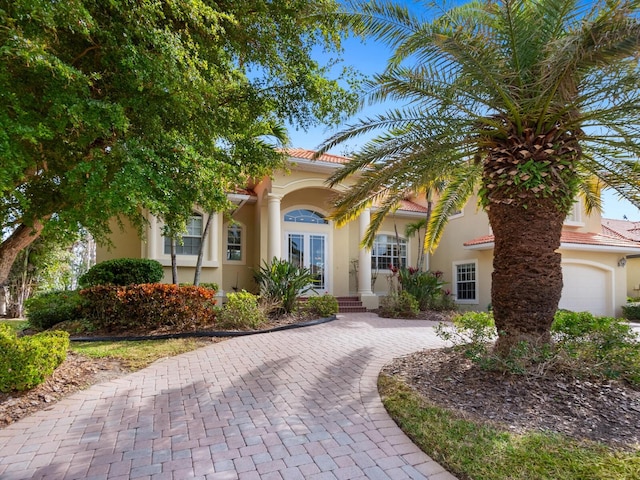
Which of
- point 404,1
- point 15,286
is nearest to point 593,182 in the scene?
point 404,1

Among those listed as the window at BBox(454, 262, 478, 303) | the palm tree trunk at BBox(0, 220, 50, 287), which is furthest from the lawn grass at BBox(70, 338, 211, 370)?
the window at BBox(454, 262, 478, 303)

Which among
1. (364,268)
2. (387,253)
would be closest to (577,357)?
(364,268)

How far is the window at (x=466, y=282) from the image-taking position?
55.7 feet

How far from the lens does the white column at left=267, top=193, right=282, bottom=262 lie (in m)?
14.6

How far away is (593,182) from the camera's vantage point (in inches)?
356

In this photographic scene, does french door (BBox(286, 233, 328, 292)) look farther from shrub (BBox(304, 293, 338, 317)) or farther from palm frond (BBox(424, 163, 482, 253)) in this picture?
palm frond (BBox(424, 163, 482, 253))

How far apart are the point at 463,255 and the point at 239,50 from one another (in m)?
14.1

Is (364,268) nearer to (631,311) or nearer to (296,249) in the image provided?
(296,249)

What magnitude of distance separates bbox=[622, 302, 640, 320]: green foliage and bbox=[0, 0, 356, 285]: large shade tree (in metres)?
16.9

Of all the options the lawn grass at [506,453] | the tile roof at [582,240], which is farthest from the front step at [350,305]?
the lawn grass at [506,453]

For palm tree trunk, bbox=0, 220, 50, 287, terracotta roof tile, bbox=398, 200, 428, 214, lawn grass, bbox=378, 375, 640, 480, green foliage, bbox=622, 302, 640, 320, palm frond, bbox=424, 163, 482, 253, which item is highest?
terracotta roof tile, bbox=398, 200, 428, 214

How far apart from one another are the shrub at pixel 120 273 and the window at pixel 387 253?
1018 centimetres

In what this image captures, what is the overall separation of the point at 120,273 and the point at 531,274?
1108cm

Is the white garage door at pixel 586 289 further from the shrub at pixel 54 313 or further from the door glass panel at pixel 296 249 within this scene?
the shrub at pixel 54 313
